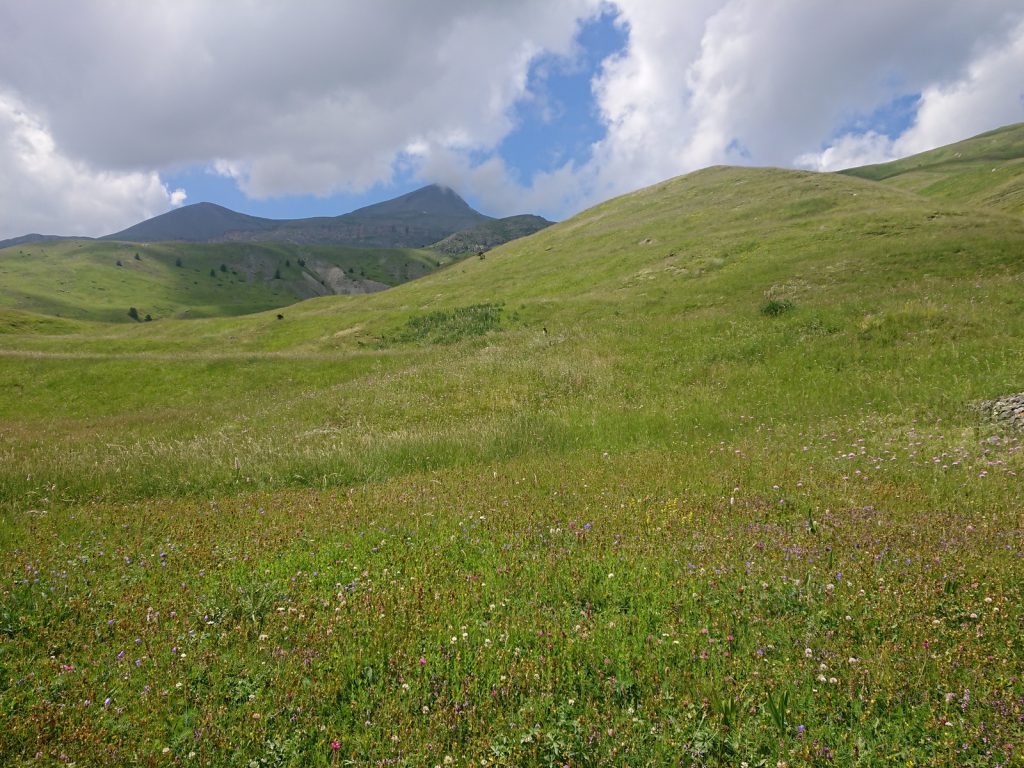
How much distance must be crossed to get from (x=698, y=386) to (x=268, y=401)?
21567 mm

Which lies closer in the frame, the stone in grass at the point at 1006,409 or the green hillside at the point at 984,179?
the stone in grass at the point at 1006,409

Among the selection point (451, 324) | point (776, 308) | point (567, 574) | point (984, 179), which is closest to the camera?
point (567, 574)

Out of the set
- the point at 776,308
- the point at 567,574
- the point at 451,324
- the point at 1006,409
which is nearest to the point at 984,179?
the point at 776,308

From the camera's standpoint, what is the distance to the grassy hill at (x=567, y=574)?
4102mm

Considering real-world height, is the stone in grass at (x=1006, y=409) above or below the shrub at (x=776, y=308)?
below

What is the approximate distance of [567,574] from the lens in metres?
6.30

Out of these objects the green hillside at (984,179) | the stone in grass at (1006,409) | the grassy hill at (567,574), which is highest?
the green hillside at (984,179)

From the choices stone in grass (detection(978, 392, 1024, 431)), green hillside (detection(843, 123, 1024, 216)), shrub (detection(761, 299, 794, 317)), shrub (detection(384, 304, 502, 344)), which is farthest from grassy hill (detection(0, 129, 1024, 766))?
green hillside (detection(843, 123, 1024, 216))

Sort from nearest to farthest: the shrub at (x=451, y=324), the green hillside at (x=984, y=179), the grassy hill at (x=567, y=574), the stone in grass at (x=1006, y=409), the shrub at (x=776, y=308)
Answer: the grassy hill at (x=567, y=574)
the stone in grass at (x=1006, y=409)
the shrub at (x=776, y=308)
the shrub at (x=451, y=324)
the green hillside at (x=984, y=179)

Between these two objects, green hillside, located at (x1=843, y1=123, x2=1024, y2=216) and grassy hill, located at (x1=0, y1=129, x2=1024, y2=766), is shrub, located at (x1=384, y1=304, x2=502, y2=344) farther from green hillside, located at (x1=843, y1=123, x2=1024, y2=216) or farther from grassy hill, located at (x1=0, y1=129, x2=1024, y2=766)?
green hillside, located at (x1=843, y1=123, x2=1024, y2=216)

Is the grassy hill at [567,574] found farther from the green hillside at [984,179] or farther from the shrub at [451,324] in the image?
the green hillside at [984,179]

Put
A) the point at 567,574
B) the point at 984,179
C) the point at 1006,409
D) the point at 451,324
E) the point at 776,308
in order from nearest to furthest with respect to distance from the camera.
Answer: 1. the point at 567,574
2. the point at 1006,409
3. the point at 776,308
4. the point at 451,324
5. the point at 984,179

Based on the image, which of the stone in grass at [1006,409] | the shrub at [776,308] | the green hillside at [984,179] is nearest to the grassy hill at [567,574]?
the stone in grass at [1006,409]

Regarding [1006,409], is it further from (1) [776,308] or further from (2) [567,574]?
(1) [776,308]
